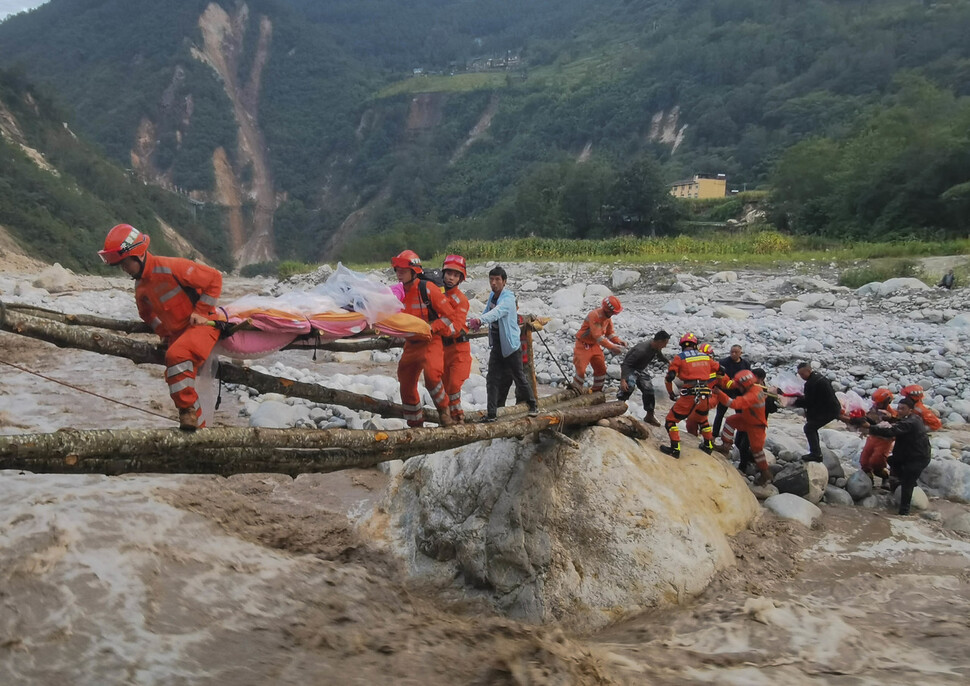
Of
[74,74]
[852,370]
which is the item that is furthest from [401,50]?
[852,370]

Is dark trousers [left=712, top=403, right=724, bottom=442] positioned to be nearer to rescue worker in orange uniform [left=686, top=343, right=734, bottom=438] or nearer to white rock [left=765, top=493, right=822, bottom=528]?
rescue worker in orange uniform [left=686, top=343, right=734, bottom=438]

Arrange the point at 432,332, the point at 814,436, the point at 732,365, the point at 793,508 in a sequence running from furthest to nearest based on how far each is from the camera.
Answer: the point at 732,365
the point at 814,436
the point at 793,508
the point at 432,332

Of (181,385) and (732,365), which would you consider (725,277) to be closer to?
(732,365)

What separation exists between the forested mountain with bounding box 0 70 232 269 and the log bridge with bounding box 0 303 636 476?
39364 millimetres

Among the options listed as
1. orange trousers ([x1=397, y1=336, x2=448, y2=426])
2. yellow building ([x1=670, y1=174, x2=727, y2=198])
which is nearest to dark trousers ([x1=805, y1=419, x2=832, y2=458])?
orange trousers ([x1=397, y1=336, x2=448, y2=426])

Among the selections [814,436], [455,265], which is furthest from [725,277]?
[455,265]

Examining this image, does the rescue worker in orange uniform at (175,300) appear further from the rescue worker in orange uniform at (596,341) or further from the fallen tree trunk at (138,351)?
the rescue worker in orange uniform at (596,341)

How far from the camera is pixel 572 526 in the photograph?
16.5ft

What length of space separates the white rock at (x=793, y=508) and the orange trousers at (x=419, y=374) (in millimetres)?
3384

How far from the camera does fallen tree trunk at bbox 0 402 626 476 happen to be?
119 inches

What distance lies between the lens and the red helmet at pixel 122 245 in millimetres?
3979

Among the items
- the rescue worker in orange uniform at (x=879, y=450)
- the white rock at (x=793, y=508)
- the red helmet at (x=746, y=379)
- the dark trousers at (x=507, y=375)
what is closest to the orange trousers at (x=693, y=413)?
the red helmet at (x=746, y=379)

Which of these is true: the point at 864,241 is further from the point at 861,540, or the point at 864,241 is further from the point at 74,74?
the point at 74,74

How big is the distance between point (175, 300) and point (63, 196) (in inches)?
1889
